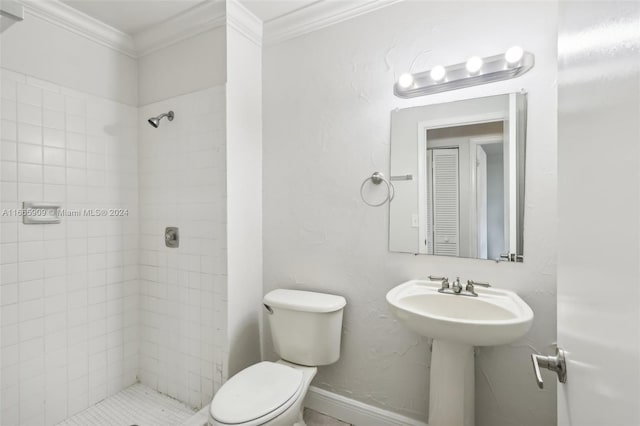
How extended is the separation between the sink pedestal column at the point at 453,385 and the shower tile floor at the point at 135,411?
1372 millimetres

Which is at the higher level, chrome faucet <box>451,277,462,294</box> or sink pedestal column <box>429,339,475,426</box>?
chrome faucet <box>451,277,462,294</box>

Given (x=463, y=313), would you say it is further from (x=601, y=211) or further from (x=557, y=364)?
(x=601, y=211)

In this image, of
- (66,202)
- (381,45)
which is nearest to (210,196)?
(66,202)

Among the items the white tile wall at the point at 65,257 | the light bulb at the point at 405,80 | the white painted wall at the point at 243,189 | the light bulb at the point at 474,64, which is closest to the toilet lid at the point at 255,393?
the white painted wall at the point at 243,189

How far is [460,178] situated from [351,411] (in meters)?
1.37

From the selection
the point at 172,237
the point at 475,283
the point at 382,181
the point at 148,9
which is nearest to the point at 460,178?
the point at 382,181

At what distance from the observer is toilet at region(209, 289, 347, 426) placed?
4.07ft

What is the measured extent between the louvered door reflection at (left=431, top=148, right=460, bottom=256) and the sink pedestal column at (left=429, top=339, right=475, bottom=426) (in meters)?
0.43

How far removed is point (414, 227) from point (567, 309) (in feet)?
3.14

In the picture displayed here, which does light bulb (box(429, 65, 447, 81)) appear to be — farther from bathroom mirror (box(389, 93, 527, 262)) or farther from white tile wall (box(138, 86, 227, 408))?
white tile wall (box(138, 86, 227, 408))

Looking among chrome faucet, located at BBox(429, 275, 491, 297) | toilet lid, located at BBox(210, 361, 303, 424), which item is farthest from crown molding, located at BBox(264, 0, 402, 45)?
toilet lid, located at BBox(210, 361, 303, 424)

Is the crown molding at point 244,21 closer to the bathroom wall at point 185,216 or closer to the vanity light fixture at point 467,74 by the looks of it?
the bathroom wall at point 185,216

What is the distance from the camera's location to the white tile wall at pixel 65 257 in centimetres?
154

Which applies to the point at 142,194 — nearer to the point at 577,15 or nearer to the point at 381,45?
the point at 381,45
